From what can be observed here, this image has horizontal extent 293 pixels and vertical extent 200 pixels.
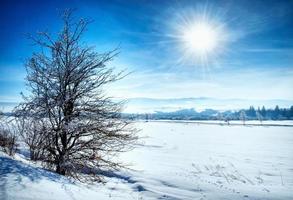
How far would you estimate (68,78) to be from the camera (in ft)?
25.1

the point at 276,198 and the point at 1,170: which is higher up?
the point at 1,170

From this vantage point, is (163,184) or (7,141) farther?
(163,184)

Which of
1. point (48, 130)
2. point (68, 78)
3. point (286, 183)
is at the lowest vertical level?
point (286, 183)

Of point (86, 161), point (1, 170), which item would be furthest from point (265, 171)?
point (1, 170)

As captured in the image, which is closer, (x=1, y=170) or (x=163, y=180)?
(x=1, y=170)

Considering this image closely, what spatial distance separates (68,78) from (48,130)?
1.76 metres

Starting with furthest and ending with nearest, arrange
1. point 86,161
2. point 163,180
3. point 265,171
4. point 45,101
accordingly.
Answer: point 265,171
point 163,180
point 86,161
point 45,101

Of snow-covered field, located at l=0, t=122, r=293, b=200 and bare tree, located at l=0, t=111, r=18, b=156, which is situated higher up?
bare tree, located at l=0, t=111, r=18, b=156

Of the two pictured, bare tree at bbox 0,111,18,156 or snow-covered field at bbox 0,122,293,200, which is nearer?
snow-covered field at bbox 0,122,293,200

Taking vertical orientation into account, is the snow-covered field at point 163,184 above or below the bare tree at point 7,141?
below

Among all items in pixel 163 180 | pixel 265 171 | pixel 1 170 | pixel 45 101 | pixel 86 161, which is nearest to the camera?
pixel 1 170

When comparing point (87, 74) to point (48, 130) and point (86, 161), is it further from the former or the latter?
point (86, 161)

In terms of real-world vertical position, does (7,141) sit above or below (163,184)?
above

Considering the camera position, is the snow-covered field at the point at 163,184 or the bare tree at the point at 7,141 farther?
the bare tree at the point at 7,141
